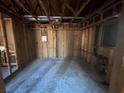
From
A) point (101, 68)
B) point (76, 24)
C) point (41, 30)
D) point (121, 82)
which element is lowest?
point (101, 68)

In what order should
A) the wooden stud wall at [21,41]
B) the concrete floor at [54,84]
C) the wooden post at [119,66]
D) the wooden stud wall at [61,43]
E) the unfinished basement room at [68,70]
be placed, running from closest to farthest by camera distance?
the wooden post at [119,66]
the unfinished basement room at [68,70]
the concrete floor at [54,84]
the wooden stud wall at [21,41]
the wooden stud wall at [61,43]

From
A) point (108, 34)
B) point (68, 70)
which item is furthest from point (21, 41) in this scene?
point (108, 34)

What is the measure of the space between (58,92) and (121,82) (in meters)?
1.53

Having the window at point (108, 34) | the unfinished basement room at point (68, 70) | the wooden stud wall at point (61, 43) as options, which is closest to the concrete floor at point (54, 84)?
the unfinished basement room at point (68, 70)

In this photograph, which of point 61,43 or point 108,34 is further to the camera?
point 61,43

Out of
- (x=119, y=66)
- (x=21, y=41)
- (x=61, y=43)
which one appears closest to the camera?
(x=119, y=66)

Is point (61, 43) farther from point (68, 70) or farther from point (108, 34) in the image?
point (108, 34)

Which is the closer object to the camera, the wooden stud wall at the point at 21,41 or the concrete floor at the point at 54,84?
the concrete floor at the point at 54,84

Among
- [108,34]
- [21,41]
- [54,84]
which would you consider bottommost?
[54,84]

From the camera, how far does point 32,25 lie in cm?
538

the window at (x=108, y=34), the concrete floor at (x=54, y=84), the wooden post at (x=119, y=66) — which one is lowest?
the concrete floor at (x=54, y=84)

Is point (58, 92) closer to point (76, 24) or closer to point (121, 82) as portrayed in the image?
point (121, 82)

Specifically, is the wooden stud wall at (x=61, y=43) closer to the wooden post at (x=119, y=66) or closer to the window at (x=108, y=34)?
the window at (x=108, y=34)

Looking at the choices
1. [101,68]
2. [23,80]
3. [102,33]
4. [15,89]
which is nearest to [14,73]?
[23,80]
